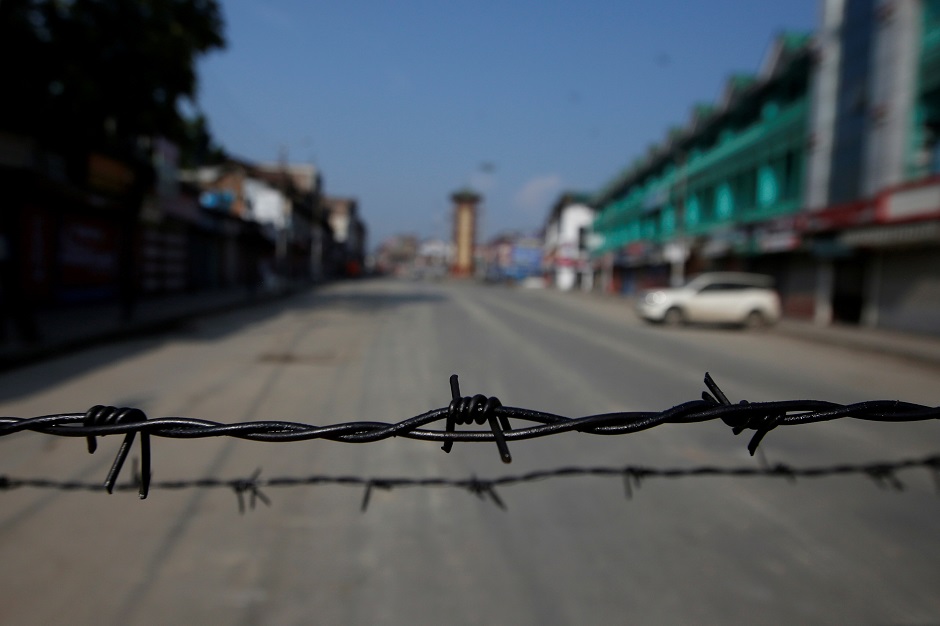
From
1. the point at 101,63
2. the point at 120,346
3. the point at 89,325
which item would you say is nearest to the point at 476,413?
the point at 120,346

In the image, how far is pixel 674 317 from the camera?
19938 millimetres

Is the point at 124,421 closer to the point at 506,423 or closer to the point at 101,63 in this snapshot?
the point at 506,423

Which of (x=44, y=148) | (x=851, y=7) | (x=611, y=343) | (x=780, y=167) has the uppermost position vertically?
(x=851, y=7)

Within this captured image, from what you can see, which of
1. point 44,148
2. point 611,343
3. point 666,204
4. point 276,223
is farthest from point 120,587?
point 276,223

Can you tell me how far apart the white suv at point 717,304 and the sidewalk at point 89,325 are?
13532 millimetres

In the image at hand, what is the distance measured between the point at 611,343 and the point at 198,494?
1127 centimetres

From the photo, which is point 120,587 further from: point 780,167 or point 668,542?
point 780,167

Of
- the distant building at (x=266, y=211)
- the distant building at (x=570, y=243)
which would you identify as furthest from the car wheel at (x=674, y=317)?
the distant building at (x=570, y=243)

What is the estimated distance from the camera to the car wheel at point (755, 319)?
19.2 meters

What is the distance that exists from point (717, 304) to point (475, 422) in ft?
64.6

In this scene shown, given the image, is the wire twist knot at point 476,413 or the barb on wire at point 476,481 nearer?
the wire twist knot at point 476,413

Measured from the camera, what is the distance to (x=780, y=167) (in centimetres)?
2481

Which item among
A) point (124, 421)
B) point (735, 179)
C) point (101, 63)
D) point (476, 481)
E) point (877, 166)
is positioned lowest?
point (476, 481)

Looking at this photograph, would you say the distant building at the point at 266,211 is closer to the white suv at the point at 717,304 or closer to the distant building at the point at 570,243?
the white suv at the point at 717,304
